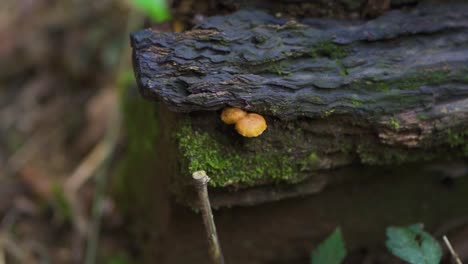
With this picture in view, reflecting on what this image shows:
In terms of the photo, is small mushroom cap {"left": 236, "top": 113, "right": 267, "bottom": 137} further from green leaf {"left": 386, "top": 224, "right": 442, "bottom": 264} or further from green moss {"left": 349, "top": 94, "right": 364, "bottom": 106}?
green leaf {"left": 386, "top": 224, "right": 442, "bottom": 264}

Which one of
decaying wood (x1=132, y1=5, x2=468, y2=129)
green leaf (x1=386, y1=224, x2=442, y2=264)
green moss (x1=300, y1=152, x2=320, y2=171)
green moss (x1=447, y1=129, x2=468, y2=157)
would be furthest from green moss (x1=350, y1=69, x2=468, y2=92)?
green leaf (x1=386, y1=224, x2=442, y2=264)

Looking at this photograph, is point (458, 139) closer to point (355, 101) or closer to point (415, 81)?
point (415, 81)

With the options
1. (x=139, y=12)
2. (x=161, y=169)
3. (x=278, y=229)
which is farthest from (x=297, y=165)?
(x=139, y=12)

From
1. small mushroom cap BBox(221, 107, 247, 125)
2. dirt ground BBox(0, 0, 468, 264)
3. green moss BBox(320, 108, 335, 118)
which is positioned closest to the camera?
small mushroom cap BBox(221, 107, 247, 125)

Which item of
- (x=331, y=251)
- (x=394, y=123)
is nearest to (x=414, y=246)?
(x=331, y=251)

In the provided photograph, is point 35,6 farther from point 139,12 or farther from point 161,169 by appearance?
point 161,169

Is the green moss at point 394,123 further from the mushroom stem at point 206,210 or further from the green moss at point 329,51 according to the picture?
the mushroom stem at point 206,210
